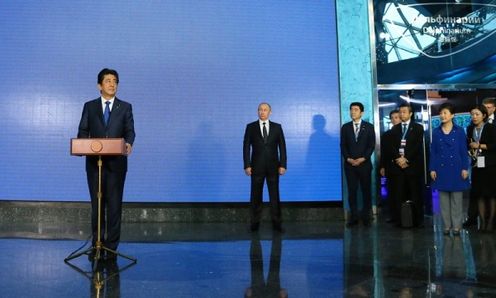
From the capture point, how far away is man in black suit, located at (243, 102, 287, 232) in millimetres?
5250

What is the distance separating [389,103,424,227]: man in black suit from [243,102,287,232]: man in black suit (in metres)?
1.48

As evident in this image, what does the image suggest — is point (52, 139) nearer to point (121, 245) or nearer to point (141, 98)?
point (141, 98)

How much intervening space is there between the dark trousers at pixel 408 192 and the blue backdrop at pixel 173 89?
867 mm

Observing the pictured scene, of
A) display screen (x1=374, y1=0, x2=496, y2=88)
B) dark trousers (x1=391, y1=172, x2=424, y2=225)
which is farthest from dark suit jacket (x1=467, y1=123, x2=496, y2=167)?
display screen (x1=374, y1=0, x2=496, y2=88)

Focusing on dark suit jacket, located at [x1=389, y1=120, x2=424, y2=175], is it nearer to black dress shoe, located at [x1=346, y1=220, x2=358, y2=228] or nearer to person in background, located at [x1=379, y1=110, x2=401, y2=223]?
person in background, located at [x1=379, y1=110, x2=401, y2=223]

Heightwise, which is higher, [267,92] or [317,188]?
[267,92]

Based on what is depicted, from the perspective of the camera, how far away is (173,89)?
603 cm

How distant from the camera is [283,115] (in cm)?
616

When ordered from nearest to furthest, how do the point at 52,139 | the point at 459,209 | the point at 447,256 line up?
the point at 447,256
the point at 459,209
the point at 52,139

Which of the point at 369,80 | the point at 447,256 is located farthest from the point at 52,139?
the point at 447,256

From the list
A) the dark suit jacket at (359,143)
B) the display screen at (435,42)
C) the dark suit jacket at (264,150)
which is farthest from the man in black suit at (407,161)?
the dark suit jacket at (264,150)

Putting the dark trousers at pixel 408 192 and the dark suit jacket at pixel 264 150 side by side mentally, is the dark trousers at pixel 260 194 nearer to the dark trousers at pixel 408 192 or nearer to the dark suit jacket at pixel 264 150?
the dark suit jacket at pixel 264 150

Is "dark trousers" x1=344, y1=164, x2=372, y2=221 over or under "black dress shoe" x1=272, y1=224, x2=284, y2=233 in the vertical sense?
over

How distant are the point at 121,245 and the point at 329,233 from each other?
2.24 meters
